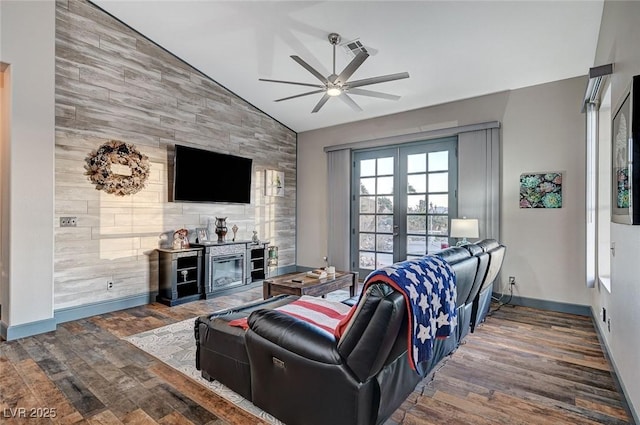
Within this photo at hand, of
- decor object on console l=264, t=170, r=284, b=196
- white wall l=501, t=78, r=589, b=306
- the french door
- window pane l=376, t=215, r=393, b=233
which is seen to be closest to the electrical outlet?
decor object on console l=264, t=170, r=284, b=196

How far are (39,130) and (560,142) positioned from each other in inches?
234

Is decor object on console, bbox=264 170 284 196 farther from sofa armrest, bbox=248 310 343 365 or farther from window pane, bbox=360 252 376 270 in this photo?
sofa armrest, bbox=248 310 343 365

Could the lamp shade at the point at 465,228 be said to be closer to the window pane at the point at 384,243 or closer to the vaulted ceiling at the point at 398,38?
the window pane at the point at 384,243

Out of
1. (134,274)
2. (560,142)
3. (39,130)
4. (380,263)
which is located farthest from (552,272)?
(39,130)

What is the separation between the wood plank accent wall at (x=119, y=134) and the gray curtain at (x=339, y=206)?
177cm

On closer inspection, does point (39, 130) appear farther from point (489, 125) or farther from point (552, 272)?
point (552, 272)

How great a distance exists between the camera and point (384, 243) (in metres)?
5.94

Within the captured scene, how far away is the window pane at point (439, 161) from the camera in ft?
17.2

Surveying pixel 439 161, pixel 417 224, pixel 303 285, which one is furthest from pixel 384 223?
pixel 303 285

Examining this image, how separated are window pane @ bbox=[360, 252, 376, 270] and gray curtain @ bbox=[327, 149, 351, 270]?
259 millimetres

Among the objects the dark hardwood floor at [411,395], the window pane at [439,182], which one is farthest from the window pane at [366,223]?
the dark hardwood floor at [411,395]

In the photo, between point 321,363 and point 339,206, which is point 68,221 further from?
point 339,206

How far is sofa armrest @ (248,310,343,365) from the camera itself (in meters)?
1.75

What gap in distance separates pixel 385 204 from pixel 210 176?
294cm
